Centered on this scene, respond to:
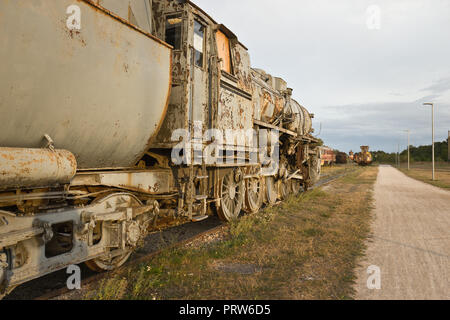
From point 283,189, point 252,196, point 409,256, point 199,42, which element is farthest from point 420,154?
point 199,42

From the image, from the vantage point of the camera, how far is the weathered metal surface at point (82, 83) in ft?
8.36

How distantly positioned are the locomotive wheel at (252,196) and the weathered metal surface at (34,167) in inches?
227

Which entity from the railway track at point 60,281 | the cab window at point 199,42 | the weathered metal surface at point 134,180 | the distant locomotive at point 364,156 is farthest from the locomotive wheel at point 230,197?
the distant locomotive at point 364,156

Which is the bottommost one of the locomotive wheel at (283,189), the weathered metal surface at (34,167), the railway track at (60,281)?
the railway track at (60,281)

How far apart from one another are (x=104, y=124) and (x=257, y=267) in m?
3.04

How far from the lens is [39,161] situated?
9.04 ft

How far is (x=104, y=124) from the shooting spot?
350cm

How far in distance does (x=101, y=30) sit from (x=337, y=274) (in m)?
4.44

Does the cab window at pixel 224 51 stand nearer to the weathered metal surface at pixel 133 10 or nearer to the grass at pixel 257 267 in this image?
the weathered metal surface at pixel 133 10

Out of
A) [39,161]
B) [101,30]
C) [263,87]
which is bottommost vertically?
[39,161]

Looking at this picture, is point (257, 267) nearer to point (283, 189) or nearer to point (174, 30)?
point (174, 30)

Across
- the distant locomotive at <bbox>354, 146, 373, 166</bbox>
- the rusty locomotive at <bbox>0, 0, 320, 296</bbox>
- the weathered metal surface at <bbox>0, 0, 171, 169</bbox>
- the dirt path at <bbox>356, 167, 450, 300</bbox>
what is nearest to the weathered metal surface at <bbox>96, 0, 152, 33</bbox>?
the rusty locomotive at <bbox>0, 0, 320, 296</bbox>
